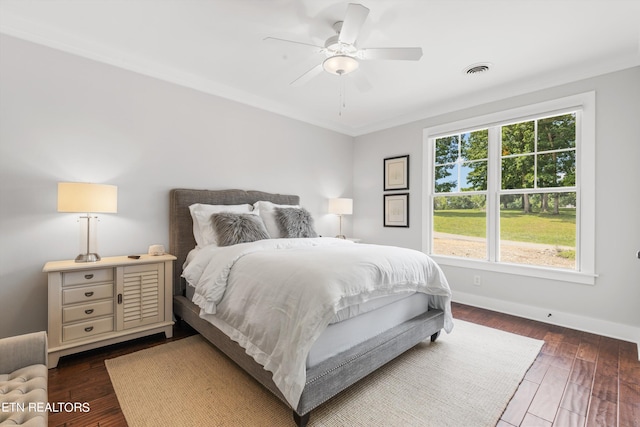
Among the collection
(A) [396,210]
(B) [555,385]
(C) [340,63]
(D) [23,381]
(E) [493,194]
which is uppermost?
(C) [340,63]

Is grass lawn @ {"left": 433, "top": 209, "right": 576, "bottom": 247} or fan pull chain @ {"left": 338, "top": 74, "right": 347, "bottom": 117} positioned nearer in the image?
grass lawn @ {"left": 433, "top": 209, "right": 576, "bottom": 247}

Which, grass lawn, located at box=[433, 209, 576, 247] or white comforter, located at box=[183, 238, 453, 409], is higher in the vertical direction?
grass lawn, located at box=[433, 209, 576, 247]

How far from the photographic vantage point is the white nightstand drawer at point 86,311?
7.41 ft

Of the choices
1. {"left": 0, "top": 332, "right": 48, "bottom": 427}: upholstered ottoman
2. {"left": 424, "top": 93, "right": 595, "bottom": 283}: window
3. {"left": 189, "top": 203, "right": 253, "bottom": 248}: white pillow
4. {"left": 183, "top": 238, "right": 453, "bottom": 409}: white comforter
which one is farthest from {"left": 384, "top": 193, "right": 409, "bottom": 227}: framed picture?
{"left": 0, "top": 332, "right": 48, "bottom": 427}: upholstered ottoman

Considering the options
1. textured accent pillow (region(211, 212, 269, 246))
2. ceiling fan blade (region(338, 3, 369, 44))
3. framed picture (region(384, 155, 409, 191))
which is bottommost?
textured accent pillow (region(211, 212, 269, 246))

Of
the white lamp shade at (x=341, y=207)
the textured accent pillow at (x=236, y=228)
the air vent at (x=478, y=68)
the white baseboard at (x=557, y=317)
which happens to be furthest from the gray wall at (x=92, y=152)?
the white baseboard at (x=557, y=317)

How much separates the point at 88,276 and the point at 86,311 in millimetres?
280

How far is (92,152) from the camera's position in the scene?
2.72 m

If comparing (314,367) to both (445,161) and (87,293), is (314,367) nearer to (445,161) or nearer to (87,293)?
(87,293)

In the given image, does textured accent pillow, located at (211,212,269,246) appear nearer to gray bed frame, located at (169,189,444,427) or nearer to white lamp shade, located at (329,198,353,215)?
gray bed frame, located at (169,189,444,427)

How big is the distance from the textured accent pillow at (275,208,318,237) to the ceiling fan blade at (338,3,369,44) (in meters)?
1.93

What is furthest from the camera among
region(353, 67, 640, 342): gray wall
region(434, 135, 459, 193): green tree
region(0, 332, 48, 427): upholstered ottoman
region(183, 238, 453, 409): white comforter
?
region(434, 135, 459, 193): green tree

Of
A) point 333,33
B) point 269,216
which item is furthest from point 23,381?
point 333,33

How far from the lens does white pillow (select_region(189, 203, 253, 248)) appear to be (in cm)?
297
